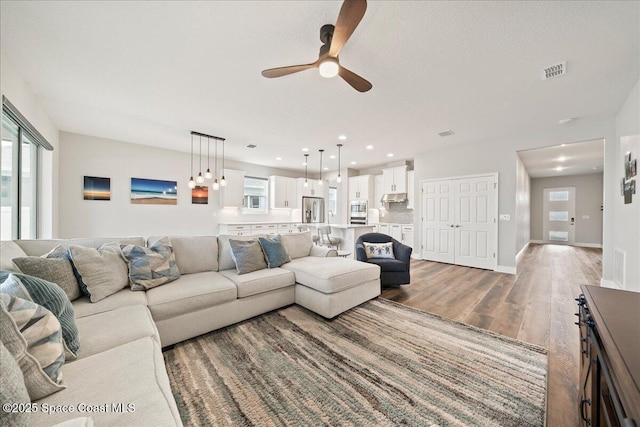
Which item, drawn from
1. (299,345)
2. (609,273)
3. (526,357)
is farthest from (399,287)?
(609,273)

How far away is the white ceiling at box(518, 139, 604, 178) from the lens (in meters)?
5.06

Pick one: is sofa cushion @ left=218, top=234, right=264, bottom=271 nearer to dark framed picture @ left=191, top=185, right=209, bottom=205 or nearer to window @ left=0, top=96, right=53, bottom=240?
window @ left=0, top=96, right=53, bottom=240

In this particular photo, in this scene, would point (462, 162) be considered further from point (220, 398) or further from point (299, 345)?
point (220, 398)

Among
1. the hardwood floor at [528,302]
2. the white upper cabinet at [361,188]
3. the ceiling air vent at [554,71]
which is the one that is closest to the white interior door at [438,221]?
the hardwood floor at [528,302]

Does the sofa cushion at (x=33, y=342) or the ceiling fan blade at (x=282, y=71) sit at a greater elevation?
the ceiling fan blade at (x=282, y=71)

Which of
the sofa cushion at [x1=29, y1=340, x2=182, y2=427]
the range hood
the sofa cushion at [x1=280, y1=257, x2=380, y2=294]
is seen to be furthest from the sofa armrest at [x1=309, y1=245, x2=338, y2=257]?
the range hood

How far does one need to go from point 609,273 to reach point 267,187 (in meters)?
7.32

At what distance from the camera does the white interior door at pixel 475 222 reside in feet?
15.9

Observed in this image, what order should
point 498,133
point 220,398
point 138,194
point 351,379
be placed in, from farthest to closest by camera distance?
point 138,194 → point 498,133 → point 351,379 → point 220,398

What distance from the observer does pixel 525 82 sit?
2658mm

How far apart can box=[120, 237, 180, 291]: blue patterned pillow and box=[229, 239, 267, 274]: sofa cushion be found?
0.62 metres

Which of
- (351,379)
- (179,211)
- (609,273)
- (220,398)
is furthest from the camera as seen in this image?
(179,211)

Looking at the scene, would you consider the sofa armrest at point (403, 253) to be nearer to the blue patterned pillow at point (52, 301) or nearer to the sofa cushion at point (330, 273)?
the sofa cushion at point (330, 273)

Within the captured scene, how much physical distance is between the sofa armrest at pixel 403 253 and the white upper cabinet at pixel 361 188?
390 centimetres
